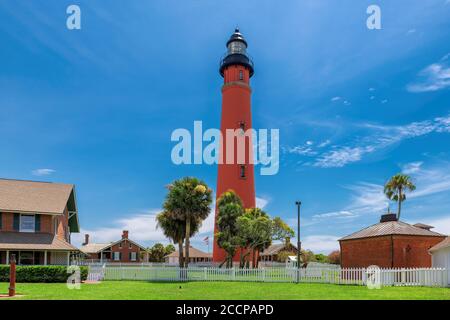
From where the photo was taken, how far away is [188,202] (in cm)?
3034

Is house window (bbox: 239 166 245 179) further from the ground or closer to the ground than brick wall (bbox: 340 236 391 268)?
further from the ground

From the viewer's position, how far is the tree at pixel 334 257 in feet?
171

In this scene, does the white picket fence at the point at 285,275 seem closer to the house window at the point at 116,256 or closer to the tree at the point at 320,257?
the house window at the point at 116,256

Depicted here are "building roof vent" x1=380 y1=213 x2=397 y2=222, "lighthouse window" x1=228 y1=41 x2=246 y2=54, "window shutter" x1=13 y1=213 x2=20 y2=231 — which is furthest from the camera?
"lighthouse window" x1=228 y1=41 x2=246 y2=54

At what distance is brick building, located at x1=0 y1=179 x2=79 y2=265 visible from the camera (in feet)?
82.7

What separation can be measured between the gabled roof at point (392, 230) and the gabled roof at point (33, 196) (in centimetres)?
2223

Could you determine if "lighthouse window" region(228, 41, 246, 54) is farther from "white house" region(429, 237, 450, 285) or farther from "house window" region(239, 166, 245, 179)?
"white house" region(429, 237, 450, 285)

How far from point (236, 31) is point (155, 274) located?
29.4 metres

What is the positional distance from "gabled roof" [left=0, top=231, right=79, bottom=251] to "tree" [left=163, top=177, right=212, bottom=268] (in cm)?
802

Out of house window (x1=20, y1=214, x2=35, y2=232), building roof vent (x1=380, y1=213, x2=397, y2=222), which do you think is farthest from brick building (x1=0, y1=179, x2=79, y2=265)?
building roof vent (x1=380, y1=213, x2=397, y2=222)

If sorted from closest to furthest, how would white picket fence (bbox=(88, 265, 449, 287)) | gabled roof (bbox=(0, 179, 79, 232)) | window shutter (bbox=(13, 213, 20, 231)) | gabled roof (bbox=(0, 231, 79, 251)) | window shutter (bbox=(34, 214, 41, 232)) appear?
white picket fence (bbox=(88, 265, 449, 287)) → gabled roof (bbox=(0, 231, 79, 251)) → window shutter (bbox=(13, 213, 20, 231)) → gabled roof (bbox=(0, 179, 79, 232)) → window shutter (bbox=(34, 214, 41, 232))

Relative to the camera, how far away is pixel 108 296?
16188 mm

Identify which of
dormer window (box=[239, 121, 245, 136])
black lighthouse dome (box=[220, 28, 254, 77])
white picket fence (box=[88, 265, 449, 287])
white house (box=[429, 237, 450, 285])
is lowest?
white picket fence (box=[88, 265, 449, 287])

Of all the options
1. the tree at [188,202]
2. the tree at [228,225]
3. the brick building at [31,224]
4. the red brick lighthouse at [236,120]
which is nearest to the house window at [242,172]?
the red brick lighthouse at [236,120]
